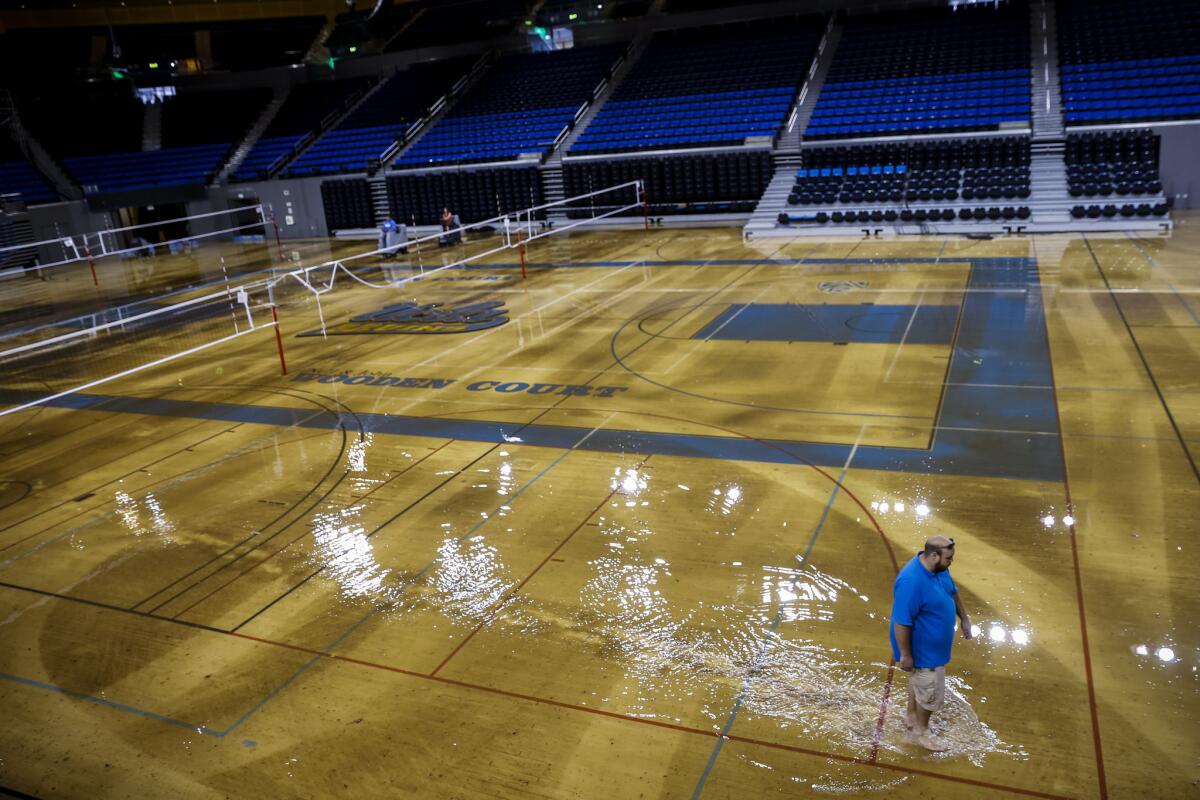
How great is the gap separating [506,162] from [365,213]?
21.9 ft

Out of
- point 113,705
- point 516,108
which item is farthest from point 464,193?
point 113,705

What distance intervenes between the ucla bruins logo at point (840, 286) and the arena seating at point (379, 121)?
23.5 meters

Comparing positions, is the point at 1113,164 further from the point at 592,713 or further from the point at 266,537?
the point at 592,713

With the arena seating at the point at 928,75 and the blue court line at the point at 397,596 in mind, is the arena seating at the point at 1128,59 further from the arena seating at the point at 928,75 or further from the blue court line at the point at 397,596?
the blue court line at the point at 397,596

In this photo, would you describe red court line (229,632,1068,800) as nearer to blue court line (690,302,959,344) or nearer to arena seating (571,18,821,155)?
blue court line (690,302,959,344)

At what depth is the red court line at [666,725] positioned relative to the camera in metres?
4.78

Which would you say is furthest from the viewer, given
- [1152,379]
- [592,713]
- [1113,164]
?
[1113,164]

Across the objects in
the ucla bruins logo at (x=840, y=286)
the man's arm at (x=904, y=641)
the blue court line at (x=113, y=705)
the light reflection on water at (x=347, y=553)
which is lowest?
the blue court line at (x=113, y=705)

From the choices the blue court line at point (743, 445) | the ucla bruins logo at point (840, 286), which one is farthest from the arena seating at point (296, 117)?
the blue court line at point (743, 445)

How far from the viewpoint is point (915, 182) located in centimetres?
2583

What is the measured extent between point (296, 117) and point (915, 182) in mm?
30988

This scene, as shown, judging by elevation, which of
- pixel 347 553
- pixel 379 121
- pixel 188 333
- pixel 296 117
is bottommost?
pixel 347 553

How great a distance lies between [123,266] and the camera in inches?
1228

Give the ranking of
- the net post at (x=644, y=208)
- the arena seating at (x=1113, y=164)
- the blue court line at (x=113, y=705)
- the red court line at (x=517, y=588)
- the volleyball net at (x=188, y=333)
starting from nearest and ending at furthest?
1. the blue court line at (x=113, y=705)
2. the red court line at (x=517, y=588)
3. the volleyball net at (x=188, y=333)
4. the arena seating at (x=1113, y=164)
5. the net post at (x=644, y=208)
